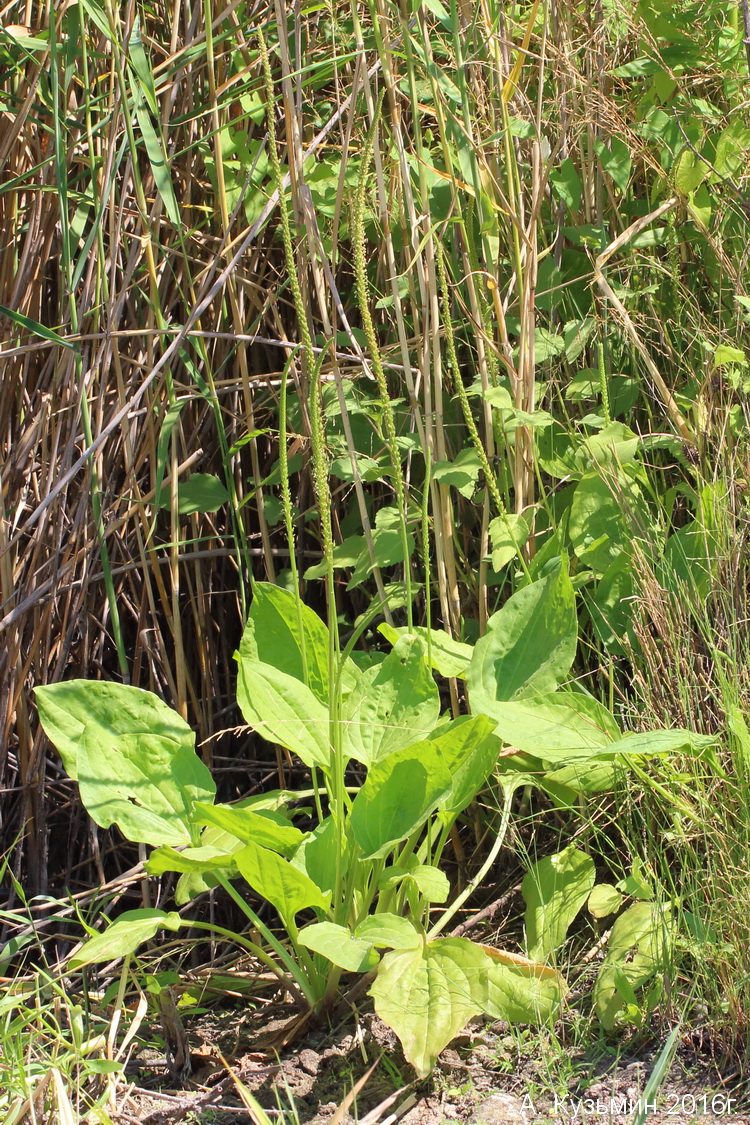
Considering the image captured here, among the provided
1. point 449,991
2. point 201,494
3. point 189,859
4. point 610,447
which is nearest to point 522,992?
point 449,991

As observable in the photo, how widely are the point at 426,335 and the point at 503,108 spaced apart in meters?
0.36

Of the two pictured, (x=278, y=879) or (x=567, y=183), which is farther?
(x=567, y=183)

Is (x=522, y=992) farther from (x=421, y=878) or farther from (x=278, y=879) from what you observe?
(x=278, y=879)

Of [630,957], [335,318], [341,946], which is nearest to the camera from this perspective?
[341,946]

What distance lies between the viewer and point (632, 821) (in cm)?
126

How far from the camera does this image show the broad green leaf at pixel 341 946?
103 centimetres

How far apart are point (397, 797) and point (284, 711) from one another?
221mm

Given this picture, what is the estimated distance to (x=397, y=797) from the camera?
1.14m

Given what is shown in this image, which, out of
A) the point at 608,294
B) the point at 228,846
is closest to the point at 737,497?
the point at 608,294

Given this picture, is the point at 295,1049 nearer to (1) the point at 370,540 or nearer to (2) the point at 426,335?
(1) the point at 370,540

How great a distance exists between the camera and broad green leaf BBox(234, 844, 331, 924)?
107 centimetres

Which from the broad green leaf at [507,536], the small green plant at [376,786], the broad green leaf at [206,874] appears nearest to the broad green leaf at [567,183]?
the broad green leaf at [507,536]

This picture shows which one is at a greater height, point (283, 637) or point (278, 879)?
point (283, 637)

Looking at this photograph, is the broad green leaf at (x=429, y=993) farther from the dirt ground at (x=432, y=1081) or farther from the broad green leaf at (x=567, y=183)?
the broad green leaf at (x=567, y=183)
